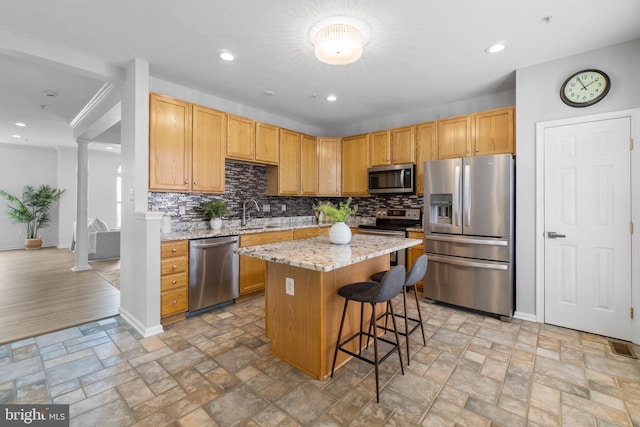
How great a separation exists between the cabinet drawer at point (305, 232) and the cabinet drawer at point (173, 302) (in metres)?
1.78

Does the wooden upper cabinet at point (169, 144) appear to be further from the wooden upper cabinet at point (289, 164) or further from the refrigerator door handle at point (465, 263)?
the refrigerator door handle at point (465, 263)

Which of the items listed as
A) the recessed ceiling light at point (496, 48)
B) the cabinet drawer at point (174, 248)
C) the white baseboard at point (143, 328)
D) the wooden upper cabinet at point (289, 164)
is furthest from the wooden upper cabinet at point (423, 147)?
the white baseboard at point (143, 328)

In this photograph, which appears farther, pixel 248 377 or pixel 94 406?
pixel 248 377

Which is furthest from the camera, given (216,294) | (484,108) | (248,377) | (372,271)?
(484,108)

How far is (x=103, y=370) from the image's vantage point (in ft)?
7.44

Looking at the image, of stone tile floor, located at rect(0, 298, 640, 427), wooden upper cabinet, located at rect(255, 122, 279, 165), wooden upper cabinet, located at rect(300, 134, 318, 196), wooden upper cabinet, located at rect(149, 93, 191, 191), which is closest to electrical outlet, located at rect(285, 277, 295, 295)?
stone tile floor, located at rect(0, 298, 640, 427)

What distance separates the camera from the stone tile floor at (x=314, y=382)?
179 centimetres

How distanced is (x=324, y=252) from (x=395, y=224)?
281cm

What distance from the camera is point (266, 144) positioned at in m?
4.47

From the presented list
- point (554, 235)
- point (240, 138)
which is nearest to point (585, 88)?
point (554, 235)

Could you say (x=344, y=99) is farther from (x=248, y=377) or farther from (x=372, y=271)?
(x=248, y=377)

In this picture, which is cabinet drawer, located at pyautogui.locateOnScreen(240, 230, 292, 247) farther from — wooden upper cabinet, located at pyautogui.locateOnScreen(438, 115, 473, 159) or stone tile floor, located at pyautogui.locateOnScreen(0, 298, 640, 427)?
wooden upper cabinet, located at pyautogui.locateOnScreen(438, 115, 473, 159)

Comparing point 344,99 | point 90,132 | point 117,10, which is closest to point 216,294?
point 117,10

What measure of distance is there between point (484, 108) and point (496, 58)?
1.17 meters
